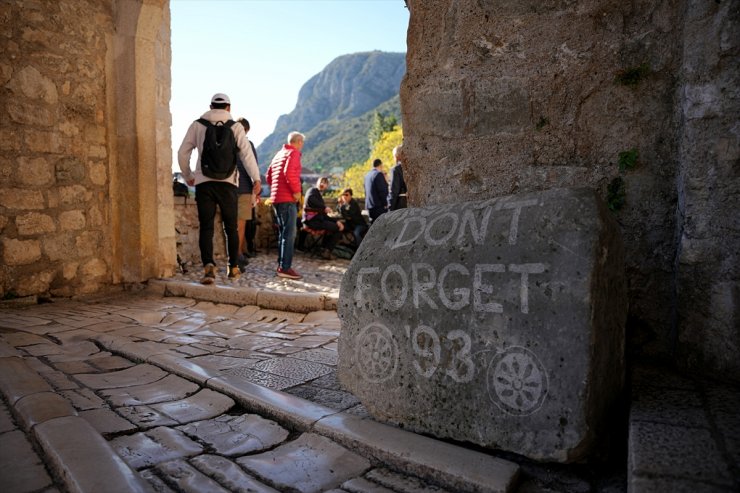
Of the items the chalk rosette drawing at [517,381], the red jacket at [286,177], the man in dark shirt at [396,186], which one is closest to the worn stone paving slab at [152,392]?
the chalk rosette drawing at [517,381]

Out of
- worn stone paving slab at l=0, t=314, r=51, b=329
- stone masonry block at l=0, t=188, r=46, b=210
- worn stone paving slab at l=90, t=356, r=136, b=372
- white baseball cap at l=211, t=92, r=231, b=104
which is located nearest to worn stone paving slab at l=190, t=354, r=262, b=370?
worn stone paving slab at l=90, t=356, r=136, b=372

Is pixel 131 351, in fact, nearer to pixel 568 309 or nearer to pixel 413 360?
pixel 413 360

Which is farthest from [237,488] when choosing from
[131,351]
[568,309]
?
[131,351]

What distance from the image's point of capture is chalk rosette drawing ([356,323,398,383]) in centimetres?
174

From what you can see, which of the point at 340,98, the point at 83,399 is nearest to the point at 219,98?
the point at 83,399

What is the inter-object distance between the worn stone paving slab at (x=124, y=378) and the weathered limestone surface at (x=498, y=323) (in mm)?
1233

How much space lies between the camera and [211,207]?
5.21m

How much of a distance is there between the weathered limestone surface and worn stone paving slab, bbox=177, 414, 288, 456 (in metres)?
0.35

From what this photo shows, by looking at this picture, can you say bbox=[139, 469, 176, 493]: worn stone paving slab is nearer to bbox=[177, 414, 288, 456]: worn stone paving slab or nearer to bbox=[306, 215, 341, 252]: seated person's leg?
bbox=[177, 414, 288, 456]: worn stone paving slab

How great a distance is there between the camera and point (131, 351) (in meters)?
2.90

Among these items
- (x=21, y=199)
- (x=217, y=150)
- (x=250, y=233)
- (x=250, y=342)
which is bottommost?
(x=250, y=342)

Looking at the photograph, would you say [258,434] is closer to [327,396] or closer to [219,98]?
[327,396]

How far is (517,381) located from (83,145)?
526 cm

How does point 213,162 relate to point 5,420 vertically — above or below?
above
